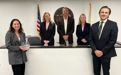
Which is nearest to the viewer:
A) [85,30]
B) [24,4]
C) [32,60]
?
[32,60]

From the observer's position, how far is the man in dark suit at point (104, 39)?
3.58 metres

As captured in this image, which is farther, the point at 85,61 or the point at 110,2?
the point at 110,2

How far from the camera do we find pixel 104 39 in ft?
11.9

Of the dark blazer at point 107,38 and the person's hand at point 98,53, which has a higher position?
the dark blazer at point 107,38

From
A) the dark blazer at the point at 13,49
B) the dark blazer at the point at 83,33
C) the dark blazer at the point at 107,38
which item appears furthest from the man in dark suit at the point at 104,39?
the dark blazer at the point at 83,33

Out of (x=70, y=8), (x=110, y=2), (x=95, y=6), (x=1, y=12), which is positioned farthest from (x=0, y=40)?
(x=110, y=2)

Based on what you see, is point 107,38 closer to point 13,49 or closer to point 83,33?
point 13,49

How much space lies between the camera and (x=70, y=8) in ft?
25.2

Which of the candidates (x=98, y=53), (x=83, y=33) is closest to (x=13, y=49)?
(x=98, y=53)

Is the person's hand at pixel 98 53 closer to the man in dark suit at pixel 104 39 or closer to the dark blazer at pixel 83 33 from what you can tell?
the man in dark suit at pixel 104 39

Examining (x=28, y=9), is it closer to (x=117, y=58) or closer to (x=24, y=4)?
(x=24, y=4)

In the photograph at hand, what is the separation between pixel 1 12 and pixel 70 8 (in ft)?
7.30

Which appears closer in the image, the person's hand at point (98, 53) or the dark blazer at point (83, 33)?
the person's hand at point (98, 53)

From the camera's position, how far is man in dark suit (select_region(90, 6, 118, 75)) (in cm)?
358
